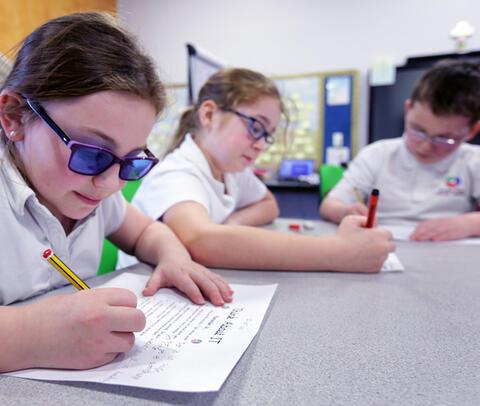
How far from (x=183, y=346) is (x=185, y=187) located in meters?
0.47

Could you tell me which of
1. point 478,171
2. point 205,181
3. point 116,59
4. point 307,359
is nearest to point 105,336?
point 307,359

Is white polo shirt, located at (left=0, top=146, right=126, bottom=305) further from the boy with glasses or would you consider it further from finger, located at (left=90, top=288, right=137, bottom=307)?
the boy with glasses

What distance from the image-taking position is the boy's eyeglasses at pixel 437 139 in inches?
43.0

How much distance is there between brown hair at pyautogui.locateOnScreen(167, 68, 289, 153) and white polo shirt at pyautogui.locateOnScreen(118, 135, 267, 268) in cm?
11

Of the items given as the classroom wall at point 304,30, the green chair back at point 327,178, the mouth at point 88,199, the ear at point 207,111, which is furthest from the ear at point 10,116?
the classroom wall at point 304,30

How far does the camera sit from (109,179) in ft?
1.63

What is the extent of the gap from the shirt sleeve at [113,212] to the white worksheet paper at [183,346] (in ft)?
0.71

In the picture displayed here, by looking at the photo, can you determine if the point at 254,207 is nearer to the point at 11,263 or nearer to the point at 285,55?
the point at 11,263

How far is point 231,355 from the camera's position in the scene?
35 centimetres

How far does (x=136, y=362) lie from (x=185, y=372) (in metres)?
0.06

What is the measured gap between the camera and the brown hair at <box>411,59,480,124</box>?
106cm

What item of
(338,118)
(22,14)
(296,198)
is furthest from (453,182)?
(22,14)

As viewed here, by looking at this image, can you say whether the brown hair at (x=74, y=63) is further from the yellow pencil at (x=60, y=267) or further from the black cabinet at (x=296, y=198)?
the black cabinet at (x=296, y=198)

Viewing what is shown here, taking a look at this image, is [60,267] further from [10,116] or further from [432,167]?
[432,167]
